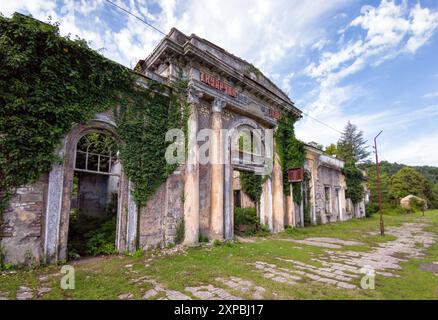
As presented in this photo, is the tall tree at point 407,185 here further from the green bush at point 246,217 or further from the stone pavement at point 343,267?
the stone pavement at point 343,267

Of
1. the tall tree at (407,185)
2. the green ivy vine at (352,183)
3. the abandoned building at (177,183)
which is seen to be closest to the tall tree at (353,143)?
the tall tree at (407,185)

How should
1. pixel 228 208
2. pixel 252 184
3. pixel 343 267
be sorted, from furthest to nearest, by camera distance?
1. pixel 252 184
2. pixel 228 208
3. pixel 343 267

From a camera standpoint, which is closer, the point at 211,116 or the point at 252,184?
the point at 211,116

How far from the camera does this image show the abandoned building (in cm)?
500

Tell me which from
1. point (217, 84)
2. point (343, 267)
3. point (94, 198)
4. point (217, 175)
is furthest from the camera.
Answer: point (94, 198)

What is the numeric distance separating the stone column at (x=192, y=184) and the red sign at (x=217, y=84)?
0.86m

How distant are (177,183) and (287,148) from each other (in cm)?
708

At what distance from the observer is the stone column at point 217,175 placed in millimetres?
7891

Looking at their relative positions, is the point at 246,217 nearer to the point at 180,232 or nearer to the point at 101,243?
the point at 180,232

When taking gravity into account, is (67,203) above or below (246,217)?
above

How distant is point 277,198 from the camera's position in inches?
428

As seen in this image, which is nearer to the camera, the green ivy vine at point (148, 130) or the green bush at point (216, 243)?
the green ivy vine at point (148, 130)

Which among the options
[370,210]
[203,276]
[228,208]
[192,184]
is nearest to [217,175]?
[192,184]

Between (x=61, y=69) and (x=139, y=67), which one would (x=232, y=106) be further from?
(x=61, y=69)
